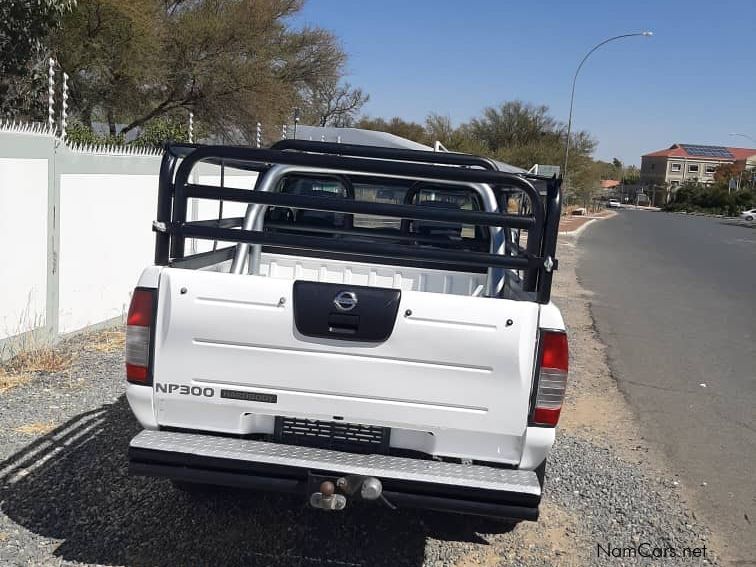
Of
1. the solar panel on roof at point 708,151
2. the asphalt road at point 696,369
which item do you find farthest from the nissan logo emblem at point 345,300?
the solar panel on roof at point 708,151

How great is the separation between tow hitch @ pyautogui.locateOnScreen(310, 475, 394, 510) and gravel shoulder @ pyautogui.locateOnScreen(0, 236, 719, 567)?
71 cm

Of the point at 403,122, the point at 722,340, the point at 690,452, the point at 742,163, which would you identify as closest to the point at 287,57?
Answer: the point at 722,340

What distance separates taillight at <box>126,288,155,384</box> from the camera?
356 centimetres

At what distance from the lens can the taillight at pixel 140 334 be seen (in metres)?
3.56

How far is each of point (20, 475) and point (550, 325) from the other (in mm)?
3088

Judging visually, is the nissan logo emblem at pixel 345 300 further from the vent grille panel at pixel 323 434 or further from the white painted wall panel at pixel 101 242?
the white painted wall panel at pixel 101 242

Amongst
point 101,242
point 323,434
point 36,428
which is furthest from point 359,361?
point 101,242

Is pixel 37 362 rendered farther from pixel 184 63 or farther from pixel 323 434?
pixel 184 63

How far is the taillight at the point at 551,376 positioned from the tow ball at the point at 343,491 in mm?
761

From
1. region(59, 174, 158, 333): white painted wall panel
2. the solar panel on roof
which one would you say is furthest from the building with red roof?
region(59, 174, 158, 333): white painted wall panel

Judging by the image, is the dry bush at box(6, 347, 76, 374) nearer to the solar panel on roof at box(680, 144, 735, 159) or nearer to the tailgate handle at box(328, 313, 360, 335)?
the tailgate handle at box(328, 313, 360, 335)

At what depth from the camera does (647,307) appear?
1359 cm

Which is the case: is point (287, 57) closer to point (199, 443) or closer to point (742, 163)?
point (199, 443)

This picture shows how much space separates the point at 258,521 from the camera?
170 inches
